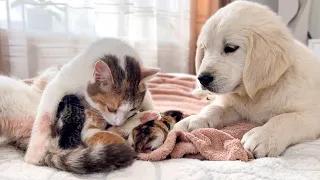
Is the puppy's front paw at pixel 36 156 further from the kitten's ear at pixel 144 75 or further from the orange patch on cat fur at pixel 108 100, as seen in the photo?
the kitten's ear at pixel 144 75

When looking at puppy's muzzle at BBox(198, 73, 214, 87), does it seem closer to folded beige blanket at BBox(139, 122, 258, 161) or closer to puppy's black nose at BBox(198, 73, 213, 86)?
puppy's black nose at BBox(198, 73, 213, 86)

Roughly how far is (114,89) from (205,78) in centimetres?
35

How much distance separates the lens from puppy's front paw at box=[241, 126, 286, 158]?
0.96 meters

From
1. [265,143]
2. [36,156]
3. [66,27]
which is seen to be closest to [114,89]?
[36,156]

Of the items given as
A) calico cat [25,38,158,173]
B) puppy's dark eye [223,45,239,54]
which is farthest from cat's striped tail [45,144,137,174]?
puppy's dark eye [223,45,239,54]

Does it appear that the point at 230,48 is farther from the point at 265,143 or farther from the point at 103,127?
the point at 103,127

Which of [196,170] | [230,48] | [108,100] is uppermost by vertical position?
[230,48]

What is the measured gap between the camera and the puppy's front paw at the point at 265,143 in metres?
0.96

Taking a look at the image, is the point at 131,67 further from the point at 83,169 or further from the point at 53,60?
the point at 53,60

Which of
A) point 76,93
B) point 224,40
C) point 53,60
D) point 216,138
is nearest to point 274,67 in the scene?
point 224,40

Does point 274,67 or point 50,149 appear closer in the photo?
point 50,149

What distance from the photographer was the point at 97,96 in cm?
97

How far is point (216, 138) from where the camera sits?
3.37 ft

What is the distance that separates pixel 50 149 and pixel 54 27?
5.55 ft
